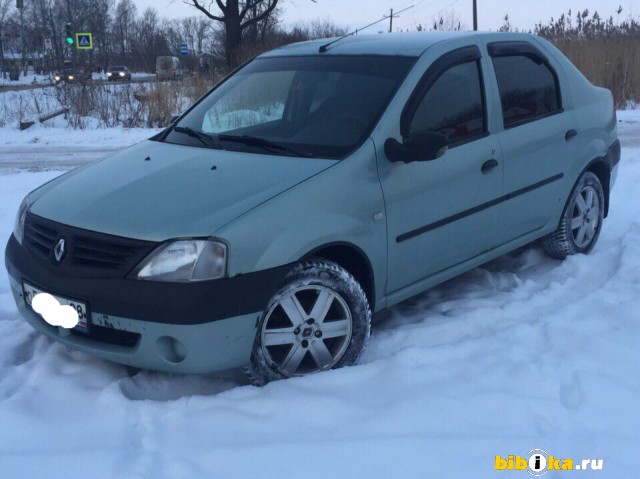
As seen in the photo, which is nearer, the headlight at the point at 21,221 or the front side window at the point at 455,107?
the headlight at the point at 21,221

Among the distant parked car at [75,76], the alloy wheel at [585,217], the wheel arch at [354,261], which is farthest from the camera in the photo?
the distant parked car at [75,76]

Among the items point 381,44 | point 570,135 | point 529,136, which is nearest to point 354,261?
point 381,44

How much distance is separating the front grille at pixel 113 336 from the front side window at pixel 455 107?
1.76m

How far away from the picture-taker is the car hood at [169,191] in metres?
3.06

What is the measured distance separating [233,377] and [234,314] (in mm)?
606

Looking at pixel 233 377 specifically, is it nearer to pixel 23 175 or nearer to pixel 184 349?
pixel 184 349

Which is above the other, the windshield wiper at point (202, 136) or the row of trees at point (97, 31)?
the row of trees at point (97, 31)

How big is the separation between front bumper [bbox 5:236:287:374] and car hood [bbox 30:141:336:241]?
0.24 metres

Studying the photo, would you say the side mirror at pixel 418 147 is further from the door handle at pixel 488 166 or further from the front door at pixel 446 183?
the door handle at pixel 488 166

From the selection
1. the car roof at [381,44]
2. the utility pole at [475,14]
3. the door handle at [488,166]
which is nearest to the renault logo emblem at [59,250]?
the car roof at [381,44]

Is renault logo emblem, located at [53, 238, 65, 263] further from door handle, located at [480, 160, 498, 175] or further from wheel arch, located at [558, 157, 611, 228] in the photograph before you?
wheel arch, located at [558, 157, 611, 228]

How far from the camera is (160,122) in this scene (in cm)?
1466

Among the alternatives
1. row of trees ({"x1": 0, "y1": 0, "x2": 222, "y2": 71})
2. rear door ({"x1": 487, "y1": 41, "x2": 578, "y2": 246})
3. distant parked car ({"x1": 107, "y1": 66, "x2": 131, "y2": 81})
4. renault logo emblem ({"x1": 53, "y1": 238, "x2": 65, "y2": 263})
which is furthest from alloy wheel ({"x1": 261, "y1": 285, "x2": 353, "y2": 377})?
row of trees ({"x1": 0, "y1": 0, "x2": 222, "y2": 71})

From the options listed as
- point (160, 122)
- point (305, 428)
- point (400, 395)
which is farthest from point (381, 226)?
point (160, 122)
